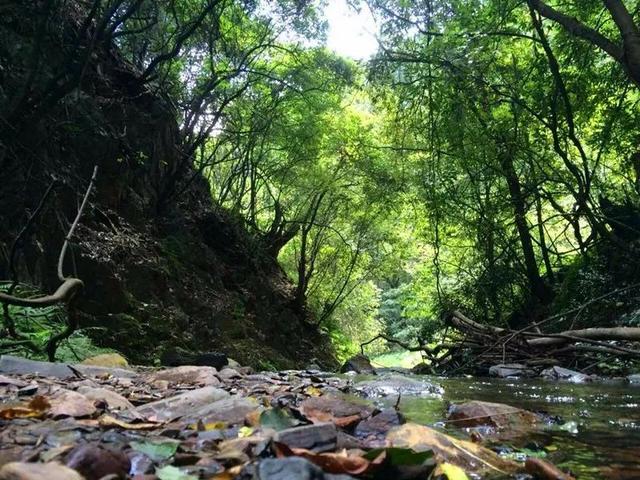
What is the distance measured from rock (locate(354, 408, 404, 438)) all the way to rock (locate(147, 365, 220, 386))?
198cm

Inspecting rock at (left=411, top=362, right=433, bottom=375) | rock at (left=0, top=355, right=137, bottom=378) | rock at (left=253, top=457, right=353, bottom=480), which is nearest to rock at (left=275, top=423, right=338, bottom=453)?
rock at (left=253, top=457, right=353, bottom=480)

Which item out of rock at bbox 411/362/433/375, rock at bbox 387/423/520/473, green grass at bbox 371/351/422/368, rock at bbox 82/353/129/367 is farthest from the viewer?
green grass at bbox 371/351/422/368

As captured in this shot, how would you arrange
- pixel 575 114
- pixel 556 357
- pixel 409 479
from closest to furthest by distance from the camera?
pixel 409 479 → pixel 556 357 → pixel 575 114

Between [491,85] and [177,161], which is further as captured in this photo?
[177,161]

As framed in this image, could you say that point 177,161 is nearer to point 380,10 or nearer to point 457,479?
point 380,10

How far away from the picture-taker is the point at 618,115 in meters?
8.43

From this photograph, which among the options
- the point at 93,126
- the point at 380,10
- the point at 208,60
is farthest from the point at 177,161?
the point at 380,10

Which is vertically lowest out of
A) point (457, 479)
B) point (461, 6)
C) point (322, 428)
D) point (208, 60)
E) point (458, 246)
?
point (457, 479)

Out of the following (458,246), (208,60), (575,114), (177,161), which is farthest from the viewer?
(458,246)

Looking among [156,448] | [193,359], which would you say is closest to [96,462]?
[156,448]

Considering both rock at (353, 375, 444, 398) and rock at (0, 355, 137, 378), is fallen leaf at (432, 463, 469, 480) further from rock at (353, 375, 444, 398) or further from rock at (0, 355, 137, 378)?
rock at (0, 355, 137, 378)

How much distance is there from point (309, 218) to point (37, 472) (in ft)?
47.9

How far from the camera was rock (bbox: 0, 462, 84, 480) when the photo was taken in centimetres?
125

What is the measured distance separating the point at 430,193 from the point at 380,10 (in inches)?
136
